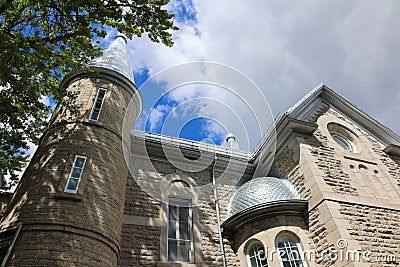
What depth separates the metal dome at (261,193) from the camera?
1007 cm

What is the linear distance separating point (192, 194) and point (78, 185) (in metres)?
4.60

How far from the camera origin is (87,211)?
749cm

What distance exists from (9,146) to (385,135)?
15312 millimetres

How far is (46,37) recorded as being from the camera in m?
7.68

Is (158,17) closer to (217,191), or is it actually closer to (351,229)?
(217,191)

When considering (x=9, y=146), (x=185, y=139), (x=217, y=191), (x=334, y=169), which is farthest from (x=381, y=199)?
(x=9, y=146)

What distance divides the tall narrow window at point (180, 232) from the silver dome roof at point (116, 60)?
531 centimetres

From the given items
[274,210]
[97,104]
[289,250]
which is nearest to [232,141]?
[274,210]

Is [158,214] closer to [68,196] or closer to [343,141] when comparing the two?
[68,196]

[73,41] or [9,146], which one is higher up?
[73,41]

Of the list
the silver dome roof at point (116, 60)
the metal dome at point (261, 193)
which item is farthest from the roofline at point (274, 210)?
the silver dome roof at point (116, 60)

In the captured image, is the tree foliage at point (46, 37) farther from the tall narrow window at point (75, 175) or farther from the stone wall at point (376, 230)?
the stone wall at point (376, 230)

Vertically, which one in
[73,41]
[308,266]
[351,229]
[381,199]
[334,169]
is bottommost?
[308,266]

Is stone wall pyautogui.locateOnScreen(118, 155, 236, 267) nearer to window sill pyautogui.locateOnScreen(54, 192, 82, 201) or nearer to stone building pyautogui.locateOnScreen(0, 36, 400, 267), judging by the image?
stone building pyautogui.locateOnScreen(0, 36, 400, 267)
